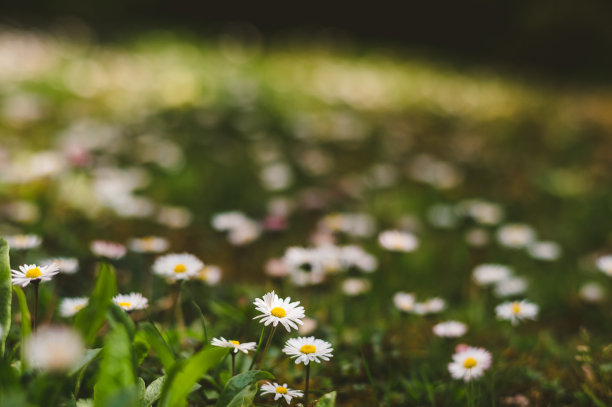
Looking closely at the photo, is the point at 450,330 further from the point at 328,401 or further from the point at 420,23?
the point at 420,23

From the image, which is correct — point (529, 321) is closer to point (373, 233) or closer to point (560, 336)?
point (560, 336)

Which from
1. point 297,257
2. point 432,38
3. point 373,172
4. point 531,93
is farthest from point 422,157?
point 432,38

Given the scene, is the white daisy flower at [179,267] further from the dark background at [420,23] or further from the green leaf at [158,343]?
the dark background at [420,23]

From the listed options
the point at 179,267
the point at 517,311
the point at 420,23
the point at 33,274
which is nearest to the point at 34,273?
the point at 33,274

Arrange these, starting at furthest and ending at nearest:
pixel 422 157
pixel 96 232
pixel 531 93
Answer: pixel 531 93
pixel 422 157
pixel 96 232

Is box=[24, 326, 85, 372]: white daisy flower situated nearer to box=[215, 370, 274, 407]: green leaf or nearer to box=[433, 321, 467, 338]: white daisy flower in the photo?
box=[215, 370, 274, 407]: green leaf
